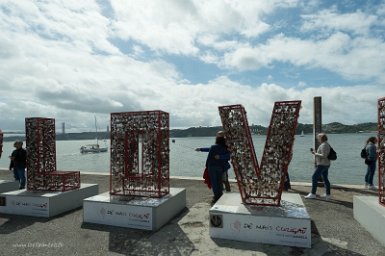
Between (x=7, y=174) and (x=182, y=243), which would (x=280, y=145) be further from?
(x=7, y=174)

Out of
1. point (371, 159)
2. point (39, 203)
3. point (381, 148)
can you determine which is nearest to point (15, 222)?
point (39, 203)

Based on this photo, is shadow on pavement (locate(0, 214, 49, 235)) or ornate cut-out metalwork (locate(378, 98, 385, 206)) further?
shadow on pavement (locate(0, 214, 49, 235))

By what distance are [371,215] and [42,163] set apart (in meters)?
8.31

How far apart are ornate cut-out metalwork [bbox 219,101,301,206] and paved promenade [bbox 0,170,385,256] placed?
46.3 inches

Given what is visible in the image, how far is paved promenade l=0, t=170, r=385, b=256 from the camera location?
503 centimetres

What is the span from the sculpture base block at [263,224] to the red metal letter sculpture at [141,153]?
6.37ft

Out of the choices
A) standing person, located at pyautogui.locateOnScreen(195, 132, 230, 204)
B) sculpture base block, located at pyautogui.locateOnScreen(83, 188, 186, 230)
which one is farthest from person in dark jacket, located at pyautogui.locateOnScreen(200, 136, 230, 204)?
sculpture base block, located at pyautogui.locateOnScreen(83, 188, 186, 230)

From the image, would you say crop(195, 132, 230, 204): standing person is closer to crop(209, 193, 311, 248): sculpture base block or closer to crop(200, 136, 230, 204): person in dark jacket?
crop(200, 136, 230, 204): person in dark jacket

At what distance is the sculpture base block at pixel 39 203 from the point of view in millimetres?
7172

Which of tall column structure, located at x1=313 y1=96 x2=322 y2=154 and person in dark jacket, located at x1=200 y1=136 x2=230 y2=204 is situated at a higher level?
tall column structure, located at x1=313 y1=96 x2=322 y2=154

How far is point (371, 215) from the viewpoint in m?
5.64

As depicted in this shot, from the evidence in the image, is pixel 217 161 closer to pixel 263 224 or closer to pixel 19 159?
pixel 263 224

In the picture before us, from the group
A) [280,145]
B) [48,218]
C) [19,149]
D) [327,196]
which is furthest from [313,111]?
[19,149]

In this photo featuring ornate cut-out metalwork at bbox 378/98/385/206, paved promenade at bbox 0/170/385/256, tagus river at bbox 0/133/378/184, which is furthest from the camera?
tagus river at bbox 0/133/378/184
